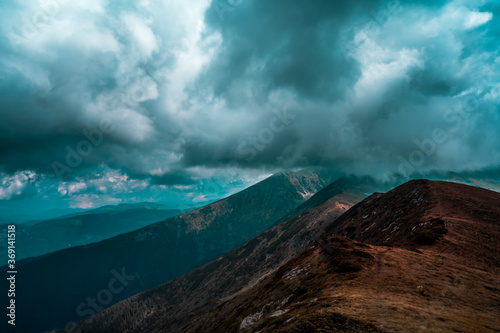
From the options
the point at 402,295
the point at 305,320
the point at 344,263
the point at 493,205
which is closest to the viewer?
the point at 305,320

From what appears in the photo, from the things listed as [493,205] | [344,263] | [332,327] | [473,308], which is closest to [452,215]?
[493,205]

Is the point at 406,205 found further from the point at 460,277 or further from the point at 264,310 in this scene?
the point at 264,310

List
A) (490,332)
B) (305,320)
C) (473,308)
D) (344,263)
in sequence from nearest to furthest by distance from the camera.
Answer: (490,332) → (305,320) → (473,308) → (344,263)

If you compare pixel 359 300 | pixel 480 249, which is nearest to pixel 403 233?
pixel 480 249

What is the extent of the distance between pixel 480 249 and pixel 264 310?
5368cm

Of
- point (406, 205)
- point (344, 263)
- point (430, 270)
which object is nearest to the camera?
point (430, 270)

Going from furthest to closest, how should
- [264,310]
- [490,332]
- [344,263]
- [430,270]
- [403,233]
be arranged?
[403,233] → [264,310] → [344,263] → [430,270] → [490,332]

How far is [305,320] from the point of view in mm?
25516

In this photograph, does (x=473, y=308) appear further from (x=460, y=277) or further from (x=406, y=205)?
(x=406, y=205)

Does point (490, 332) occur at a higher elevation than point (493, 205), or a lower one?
lower

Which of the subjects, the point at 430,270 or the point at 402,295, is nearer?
the point at 402,295

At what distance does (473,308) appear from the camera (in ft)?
96.2

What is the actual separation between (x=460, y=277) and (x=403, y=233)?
4574 centimetres

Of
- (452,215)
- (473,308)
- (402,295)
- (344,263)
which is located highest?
(452,215)
